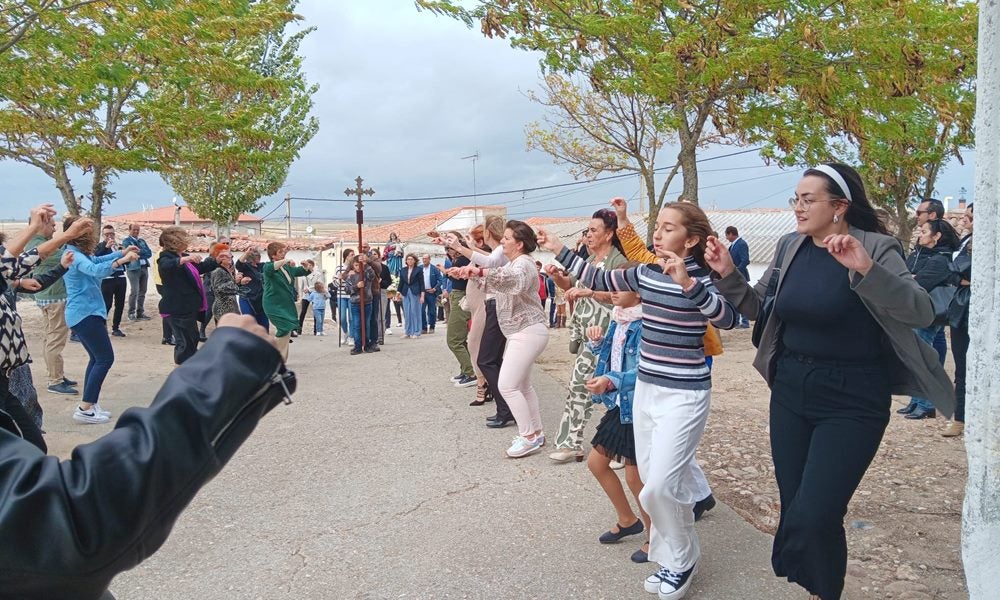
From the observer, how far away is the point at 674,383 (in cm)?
375

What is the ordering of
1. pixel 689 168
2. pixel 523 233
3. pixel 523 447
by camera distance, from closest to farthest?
pixel 523 447, pixel 523 233, pixel 689 168

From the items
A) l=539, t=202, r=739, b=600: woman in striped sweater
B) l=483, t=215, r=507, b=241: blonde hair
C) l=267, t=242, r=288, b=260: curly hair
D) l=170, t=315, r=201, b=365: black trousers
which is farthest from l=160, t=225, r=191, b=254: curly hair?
l=539, t=202, r=739, b=600: woman in striped sweater

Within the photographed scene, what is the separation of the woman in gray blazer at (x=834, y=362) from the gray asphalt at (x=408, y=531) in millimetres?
705

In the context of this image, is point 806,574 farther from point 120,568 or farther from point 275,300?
point 275,300

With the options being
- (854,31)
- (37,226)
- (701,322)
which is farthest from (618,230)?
(854,31)

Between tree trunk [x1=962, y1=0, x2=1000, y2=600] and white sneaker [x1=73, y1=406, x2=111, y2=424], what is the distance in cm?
751

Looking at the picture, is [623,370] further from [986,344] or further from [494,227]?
[494,227]

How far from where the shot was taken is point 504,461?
623 cm

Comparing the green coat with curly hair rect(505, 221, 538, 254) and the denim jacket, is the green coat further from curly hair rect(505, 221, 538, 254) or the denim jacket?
the denim jacket

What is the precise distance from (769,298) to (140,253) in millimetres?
13286

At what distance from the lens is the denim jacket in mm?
4305

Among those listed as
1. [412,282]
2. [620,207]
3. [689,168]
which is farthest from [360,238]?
[620,207]

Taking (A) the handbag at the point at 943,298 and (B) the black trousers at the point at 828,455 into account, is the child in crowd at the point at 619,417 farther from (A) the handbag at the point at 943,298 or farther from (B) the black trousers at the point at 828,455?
(A) the handbag at the point at 943,298

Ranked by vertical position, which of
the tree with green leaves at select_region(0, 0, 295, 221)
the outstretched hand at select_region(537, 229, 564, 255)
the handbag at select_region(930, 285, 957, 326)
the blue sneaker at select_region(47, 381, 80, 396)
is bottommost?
the blue sneaker at select_region(47, 381, 80, 396)
